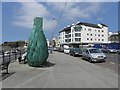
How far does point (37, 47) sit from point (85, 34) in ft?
333

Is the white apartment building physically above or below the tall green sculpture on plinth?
above

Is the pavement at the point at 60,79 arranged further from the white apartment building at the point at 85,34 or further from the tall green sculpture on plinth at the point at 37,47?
the white apartment building at the point at 85,34

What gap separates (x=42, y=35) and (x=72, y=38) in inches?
4070

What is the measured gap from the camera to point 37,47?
1973 cm

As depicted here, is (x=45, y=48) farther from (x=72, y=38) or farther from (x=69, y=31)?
(x=69, y=31)

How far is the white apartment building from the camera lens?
389ft

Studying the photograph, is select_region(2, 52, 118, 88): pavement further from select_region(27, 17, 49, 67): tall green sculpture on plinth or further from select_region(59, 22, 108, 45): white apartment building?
select_region(59, 22, 108, 45): white apartment building

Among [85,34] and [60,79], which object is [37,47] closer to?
[60,79]

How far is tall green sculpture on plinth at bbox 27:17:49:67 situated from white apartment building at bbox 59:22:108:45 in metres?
91.4

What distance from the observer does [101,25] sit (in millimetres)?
133625

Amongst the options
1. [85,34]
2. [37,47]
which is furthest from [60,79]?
[85,34]

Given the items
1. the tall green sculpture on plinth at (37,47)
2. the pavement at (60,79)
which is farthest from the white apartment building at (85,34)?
the pavement at (60,79)

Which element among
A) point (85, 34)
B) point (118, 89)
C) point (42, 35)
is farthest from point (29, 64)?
point (85, 34)

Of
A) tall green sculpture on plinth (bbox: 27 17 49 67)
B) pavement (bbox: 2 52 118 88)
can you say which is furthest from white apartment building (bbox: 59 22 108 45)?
pavement (bbox: 2 52 118 88)
